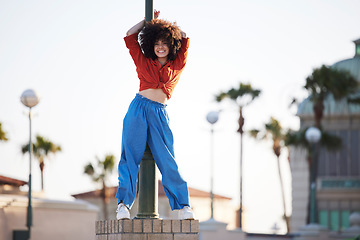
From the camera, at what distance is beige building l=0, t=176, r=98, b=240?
1989cm

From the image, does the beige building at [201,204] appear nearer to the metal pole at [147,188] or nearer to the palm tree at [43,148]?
the palm tree at [43,148]

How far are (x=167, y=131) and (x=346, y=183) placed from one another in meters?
36.4

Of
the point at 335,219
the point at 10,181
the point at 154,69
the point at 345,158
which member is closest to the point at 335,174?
the point at 345,158

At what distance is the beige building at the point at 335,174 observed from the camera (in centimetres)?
4347

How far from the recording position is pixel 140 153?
8.28 metres

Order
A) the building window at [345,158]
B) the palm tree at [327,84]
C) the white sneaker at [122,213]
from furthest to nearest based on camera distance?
the building window at [345,158], the palm tree at [327,84], the white sneaker at [122,213]

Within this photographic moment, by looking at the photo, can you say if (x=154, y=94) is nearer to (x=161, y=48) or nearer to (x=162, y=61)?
(x=162, y=61)

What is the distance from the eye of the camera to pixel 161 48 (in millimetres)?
8383

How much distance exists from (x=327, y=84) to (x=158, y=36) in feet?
100

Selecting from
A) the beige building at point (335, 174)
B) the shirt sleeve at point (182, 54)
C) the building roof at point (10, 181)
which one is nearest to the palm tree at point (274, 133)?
the beige building at point (335, 174)

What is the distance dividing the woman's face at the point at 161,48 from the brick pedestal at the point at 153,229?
1.71 meters

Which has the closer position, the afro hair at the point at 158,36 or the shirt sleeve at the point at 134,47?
the afro hair at the point at 158,36

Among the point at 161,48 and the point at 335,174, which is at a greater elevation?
the point at 335,174

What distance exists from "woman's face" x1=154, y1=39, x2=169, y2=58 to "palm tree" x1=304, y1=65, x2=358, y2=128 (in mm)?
30333
